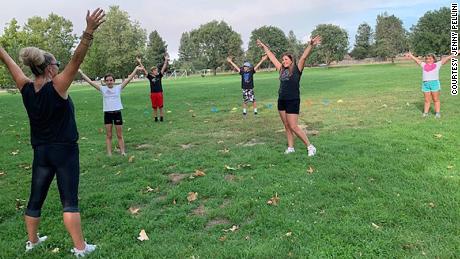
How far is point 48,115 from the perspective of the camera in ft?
13.7

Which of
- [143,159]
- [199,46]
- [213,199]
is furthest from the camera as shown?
[199,46]

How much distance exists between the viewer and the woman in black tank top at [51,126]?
4094mm

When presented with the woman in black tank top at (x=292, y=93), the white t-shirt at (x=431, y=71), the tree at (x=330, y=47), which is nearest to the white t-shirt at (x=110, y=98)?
the woman in black tank top at (x=292, y=93)

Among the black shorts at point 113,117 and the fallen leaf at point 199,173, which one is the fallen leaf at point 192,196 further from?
the black shorts at point 113,117

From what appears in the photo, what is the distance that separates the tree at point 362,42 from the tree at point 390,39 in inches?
139

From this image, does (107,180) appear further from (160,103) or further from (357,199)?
(160,103)

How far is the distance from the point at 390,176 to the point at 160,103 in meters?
9.62

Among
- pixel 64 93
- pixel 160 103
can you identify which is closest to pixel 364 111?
pixel 160 103

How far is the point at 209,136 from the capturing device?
11.3 metres

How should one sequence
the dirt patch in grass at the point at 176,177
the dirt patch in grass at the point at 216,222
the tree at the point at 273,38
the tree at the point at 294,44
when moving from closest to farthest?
the dirt patch in grass at the point at 216,222, the dirt patch in grass at the point at 176,177, the tree at the point at 273,38, the tree at the point at 294,44

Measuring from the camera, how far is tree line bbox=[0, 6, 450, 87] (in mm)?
77188

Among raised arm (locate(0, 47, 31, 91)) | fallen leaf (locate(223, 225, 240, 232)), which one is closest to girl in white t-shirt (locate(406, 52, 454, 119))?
fallen leaf (locate(223, 225, 240, 232))

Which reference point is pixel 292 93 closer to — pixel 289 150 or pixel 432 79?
pixel 289 150

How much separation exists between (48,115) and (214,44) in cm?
10684
